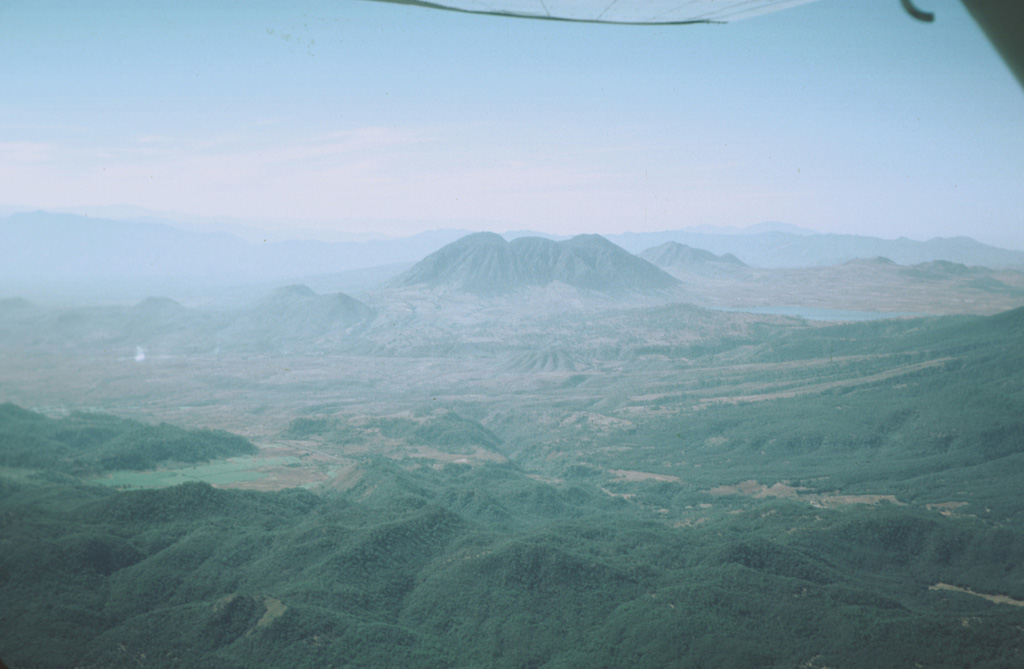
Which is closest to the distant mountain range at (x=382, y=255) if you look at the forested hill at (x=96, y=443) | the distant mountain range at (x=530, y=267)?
the distant mountain range at (x=530, y=267)

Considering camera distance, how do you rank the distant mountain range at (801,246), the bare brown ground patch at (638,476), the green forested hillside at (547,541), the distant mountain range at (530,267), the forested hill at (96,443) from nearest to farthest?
the green forested hillside at (547,541), the forested hill at (96,443), the bare brown ground patch at (638,476), the distant mountain range at (530,267), the distant mountain range at (801,246)

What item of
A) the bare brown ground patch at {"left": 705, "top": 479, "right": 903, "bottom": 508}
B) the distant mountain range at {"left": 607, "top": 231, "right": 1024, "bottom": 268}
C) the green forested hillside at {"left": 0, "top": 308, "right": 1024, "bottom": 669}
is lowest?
the bare brown ground patch at {"left": 705, "top": 479, "right": 903, "bottom": 508}

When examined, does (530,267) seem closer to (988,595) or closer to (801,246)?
(801,246)

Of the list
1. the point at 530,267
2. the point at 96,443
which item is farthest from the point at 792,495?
the point at 530,267

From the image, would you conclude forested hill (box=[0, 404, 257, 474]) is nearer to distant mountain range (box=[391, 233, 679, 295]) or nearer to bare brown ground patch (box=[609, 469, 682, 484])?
bare brown ground patch (box=[609, 469, 682, 484])

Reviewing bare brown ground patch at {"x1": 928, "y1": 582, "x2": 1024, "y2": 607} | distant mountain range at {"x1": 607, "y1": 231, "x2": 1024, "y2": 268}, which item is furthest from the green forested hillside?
distant mountain range at {"x1": 607, "y1": 231, "x2": 1024, "y2": 268}

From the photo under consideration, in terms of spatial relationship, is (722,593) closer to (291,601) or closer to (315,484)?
(291,601)

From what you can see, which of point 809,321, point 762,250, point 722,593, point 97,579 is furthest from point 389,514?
point 762,250

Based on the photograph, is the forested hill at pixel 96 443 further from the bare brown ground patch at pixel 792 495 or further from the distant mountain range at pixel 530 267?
the distant mountain range at pixel 530 267
